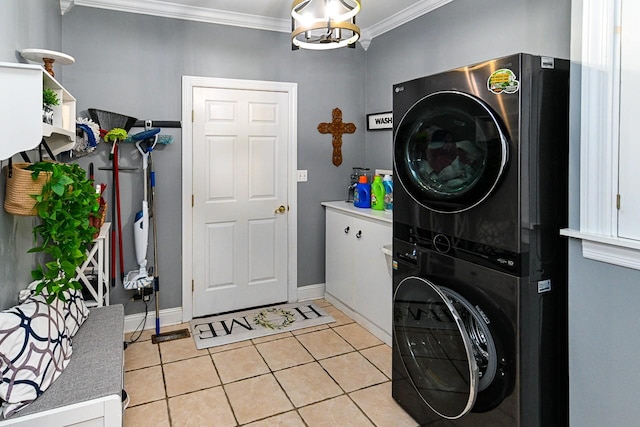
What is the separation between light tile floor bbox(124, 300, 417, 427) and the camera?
85.8 inches

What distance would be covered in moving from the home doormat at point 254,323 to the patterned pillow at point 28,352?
1347 millimetres

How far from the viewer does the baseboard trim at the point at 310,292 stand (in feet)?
12.8

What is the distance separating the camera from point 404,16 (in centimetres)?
337

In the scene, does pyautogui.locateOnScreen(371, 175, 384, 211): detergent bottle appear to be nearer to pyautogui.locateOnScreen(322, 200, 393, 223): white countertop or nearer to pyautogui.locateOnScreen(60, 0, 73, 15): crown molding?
pyautogui.locateOnScreen(322, 200, 393, 223): white countertop

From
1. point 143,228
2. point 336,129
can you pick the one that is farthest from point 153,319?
point 336,129

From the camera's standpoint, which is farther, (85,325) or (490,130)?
(85,325)

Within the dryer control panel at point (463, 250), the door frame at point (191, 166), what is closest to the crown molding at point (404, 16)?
the door frame at point (191, 166)

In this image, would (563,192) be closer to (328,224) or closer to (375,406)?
(375,406)

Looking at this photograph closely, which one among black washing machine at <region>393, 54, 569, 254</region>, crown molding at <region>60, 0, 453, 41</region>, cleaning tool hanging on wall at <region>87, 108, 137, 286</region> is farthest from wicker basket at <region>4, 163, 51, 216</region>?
crown molding at <region>60, 0, 453, 41</region>

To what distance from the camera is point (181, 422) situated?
84.2 inches

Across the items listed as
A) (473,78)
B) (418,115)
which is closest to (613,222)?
(473,78)

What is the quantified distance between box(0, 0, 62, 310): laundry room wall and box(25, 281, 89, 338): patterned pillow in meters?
0.06

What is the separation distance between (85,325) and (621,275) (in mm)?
2447

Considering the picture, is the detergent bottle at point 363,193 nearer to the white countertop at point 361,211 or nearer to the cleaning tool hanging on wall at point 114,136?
the white countertop at point 361,211
